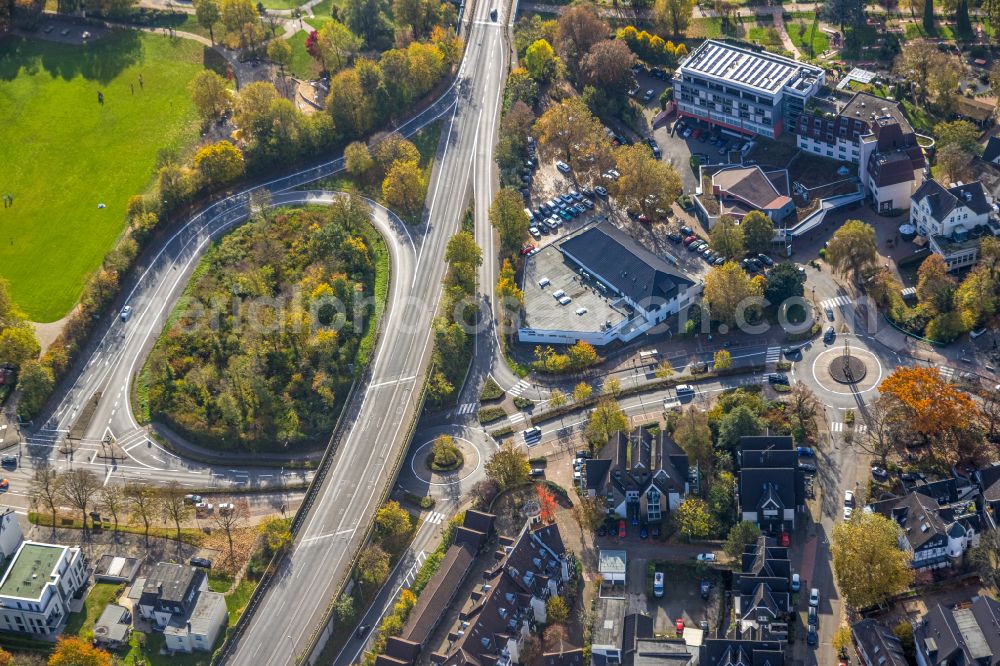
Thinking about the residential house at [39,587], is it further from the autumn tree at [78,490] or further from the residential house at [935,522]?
the residential house at [935,522]

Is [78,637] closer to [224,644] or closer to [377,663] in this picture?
[224,644]


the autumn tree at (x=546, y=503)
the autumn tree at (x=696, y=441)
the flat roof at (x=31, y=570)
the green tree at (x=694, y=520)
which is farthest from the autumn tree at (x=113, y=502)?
the autumn tree at (x=696, y=441)

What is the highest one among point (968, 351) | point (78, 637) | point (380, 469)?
point (968, 351)

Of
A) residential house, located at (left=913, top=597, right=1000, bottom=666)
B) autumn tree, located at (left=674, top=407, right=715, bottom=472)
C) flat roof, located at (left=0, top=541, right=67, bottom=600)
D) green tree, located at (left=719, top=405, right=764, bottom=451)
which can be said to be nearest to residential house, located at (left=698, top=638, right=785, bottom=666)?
residential house, located at (left=913, top=597, right=1000, bottom=666)

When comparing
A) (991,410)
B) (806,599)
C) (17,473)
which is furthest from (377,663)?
(991,410)

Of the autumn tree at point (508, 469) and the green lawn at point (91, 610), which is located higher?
the autumn tree at point (508, 469)

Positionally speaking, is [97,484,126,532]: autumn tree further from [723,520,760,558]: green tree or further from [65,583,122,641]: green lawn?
[723,520,760,558]: green tree
